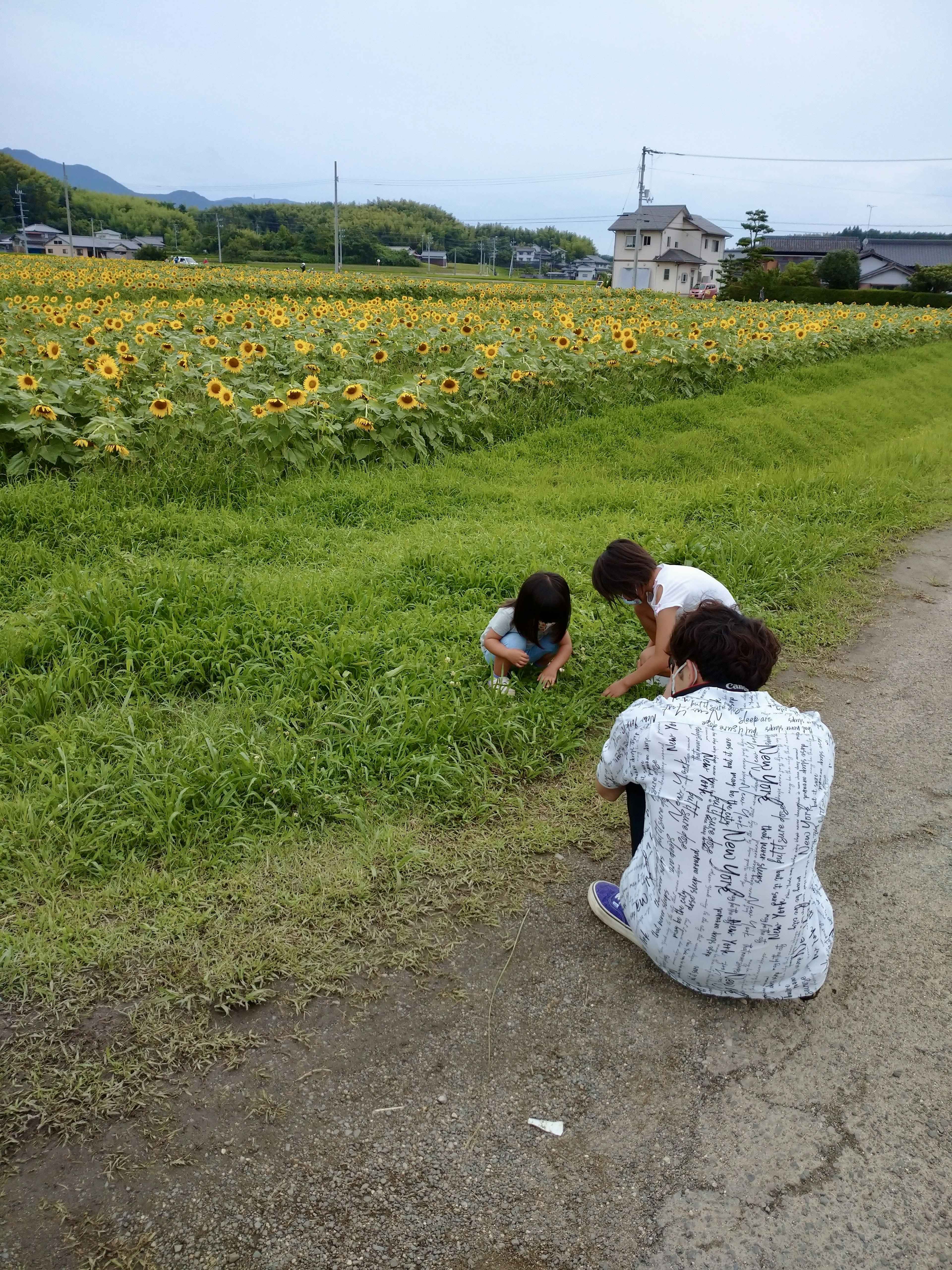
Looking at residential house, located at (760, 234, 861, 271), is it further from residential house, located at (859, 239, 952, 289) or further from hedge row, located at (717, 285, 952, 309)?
hedge row, located at (717, 285, 952, 309)

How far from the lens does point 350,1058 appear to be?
2285mm

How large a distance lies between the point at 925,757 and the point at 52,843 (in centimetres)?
345

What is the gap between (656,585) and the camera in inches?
138

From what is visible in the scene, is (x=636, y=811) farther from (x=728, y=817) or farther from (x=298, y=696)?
(x=298, y=696)

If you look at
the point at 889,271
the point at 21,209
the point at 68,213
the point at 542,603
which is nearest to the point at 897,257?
the point at 889,271

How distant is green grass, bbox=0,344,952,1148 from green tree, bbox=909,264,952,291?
44794mm

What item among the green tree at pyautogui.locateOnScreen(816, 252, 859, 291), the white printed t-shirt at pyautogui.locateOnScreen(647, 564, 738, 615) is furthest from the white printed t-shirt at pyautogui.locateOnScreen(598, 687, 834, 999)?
the green tree at pyautogui.locateOnScreen(816, 252, 859, 291)

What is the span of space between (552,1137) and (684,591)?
200cm

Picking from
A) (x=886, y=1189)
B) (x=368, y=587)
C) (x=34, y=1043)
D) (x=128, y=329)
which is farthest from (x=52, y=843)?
(x=128, y=329)

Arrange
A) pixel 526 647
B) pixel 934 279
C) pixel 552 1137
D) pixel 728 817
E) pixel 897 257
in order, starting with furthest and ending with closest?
1. pixel 897 257
2. pixel 934 279
3. pixel 526 647
4. pixel 728 817
5. pixel 552 1137

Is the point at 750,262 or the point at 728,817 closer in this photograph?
the point at 728,817

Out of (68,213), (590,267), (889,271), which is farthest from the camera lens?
(590,267)

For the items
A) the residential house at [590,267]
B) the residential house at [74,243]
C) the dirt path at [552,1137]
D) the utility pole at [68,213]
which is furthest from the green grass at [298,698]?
the residential house at [590,267]

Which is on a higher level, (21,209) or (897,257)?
(21,209)
